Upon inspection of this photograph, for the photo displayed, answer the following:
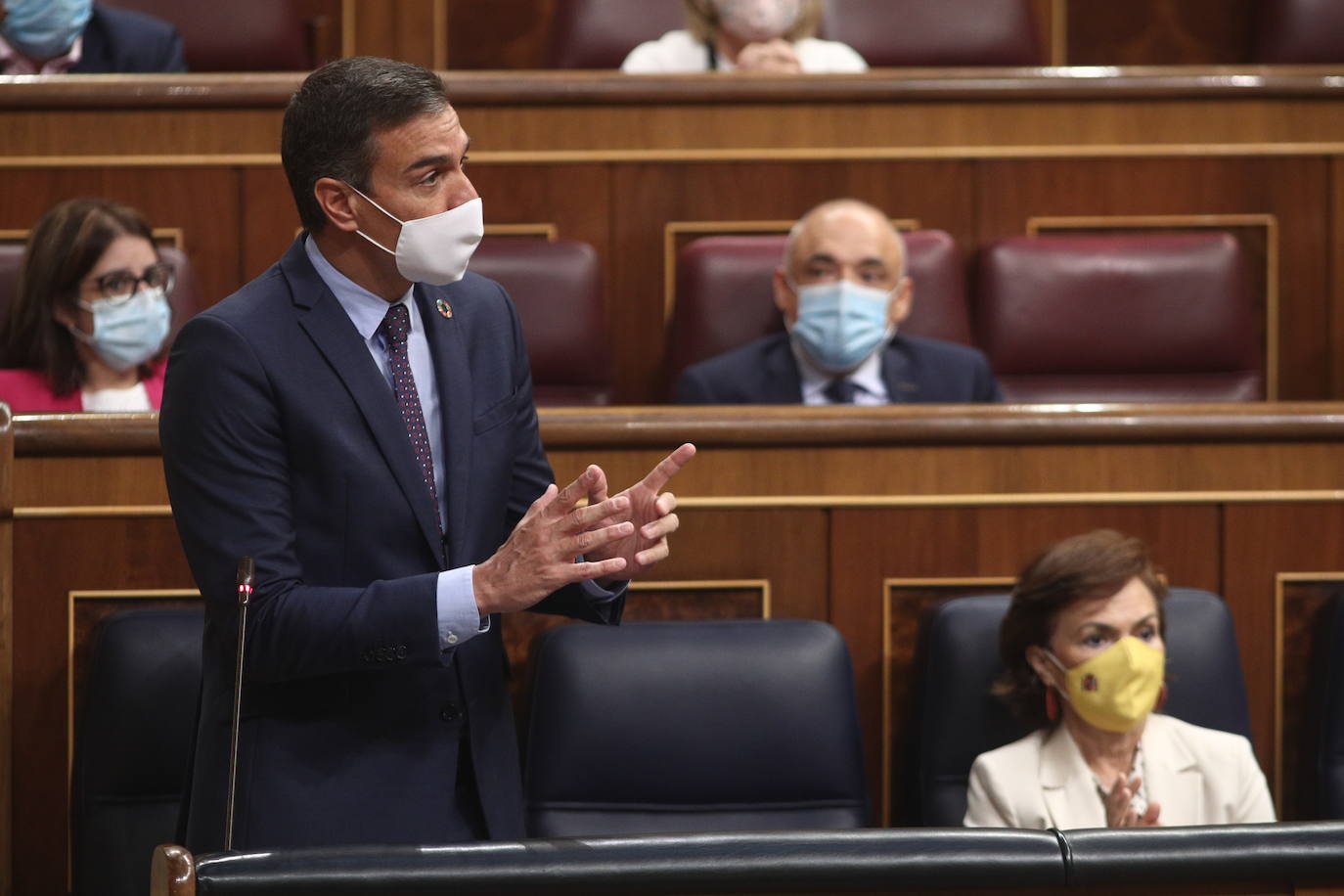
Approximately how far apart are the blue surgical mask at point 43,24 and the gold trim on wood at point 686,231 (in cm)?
55

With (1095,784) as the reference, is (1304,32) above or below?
above

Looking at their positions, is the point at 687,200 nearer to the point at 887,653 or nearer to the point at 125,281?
the point at 125,281

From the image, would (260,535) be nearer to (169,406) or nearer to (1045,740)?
(169,406)

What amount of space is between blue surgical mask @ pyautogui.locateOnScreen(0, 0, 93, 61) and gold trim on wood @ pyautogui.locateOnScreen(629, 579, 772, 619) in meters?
0.85

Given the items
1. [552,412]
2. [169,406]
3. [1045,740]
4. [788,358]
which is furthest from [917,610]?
[169,406]

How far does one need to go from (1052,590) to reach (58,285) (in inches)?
28.3

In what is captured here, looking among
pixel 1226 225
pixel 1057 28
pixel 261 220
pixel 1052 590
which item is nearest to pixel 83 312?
pixel 261 220

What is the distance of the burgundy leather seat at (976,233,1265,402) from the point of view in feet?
4.43

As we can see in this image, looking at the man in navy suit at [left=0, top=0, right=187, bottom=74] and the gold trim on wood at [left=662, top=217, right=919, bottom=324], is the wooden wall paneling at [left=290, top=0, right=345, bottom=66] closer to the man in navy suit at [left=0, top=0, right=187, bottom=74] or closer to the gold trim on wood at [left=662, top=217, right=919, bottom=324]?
the man in navy suit at [left=0, top=0, right=187, bottom=74]

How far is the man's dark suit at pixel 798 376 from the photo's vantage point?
123cm

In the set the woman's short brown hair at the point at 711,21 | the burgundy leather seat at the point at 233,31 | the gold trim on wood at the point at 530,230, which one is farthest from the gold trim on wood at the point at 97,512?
the burgundy leather seat at the point at 233,31

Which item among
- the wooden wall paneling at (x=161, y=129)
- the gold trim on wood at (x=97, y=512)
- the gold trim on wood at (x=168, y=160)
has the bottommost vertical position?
the gold trim on wood at (x=97, y=512)

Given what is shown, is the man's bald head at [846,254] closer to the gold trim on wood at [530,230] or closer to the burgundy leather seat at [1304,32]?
the gold trim on wood at [530,230]

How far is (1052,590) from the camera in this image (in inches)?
34.5
